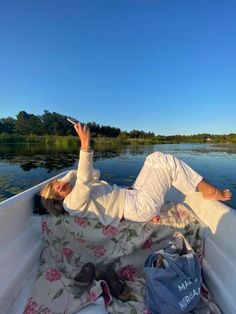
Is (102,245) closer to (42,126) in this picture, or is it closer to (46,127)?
(46,127)

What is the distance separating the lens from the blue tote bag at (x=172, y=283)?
52.9 inches

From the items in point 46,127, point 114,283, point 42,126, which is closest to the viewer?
point 114,283

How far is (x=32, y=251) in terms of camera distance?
6.11 feet

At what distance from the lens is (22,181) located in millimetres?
7160

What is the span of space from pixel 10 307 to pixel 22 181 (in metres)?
6.06

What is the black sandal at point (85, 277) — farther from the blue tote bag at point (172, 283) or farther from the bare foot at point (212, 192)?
the bare foot at point (212, 192)

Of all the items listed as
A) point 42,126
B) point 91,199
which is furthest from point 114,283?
point 42,126

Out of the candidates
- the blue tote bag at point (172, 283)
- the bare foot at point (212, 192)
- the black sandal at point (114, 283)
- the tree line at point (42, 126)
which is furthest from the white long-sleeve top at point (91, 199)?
the tree line at point (42, 126)

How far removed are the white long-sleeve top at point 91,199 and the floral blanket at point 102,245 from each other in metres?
0.06

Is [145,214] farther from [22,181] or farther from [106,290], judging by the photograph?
[22,181]

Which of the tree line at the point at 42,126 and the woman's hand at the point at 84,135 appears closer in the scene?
the woman's hand at the point at 84,135

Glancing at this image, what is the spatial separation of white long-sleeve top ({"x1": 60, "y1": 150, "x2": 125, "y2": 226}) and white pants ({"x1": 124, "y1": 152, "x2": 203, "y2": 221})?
0.08 m

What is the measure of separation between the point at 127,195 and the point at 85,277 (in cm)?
63

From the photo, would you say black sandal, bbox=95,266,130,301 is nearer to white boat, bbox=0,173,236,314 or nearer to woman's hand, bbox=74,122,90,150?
white boat, bbox=0,173,236,314
